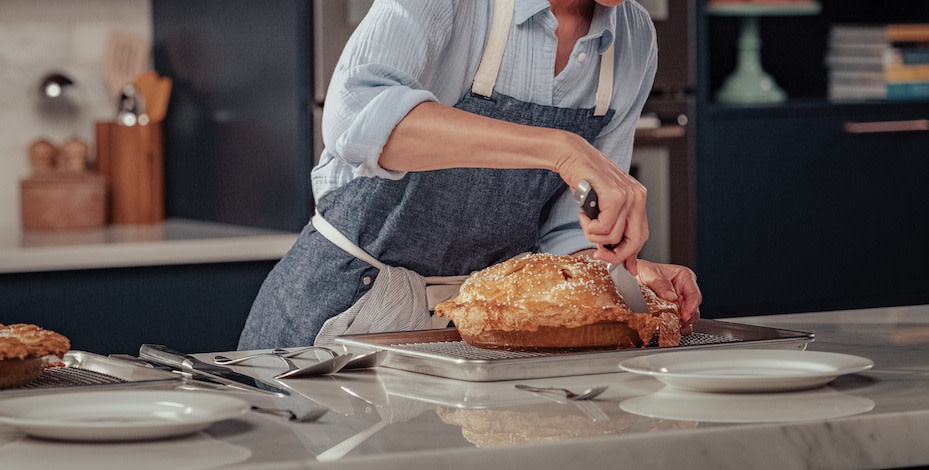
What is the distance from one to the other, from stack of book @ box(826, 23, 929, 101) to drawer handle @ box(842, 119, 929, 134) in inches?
2.8

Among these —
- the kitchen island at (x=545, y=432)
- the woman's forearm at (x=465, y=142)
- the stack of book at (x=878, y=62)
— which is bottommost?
the kitchen island at (x=545, y=432)

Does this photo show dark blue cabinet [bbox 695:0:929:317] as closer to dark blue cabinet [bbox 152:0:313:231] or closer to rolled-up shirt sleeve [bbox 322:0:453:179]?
dark blue cabinet [bbox 152:0:313:231]

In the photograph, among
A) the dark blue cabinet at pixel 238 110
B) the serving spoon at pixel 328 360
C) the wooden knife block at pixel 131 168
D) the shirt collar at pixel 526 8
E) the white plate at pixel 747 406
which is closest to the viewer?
the white plate at pixel 747 406

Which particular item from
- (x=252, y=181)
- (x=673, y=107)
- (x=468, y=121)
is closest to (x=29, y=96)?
(x=252, y=181)

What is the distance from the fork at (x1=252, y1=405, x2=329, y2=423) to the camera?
970 mm

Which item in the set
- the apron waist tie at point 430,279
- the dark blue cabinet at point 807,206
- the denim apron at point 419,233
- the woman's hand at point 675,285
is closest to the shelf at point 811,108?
the dark blue cabinet at point 807,206

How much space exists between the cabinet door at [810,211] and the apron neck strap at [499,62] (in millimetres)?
1447

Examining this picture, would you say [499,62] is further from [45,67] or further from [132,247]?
[45,67]

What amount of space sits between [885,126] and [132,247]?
1.89m

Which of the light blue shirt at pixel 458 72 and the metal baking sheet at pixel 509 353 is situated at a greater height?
the light blue shirt at pixel 458 72

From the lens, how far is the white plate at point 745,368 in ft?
3.42

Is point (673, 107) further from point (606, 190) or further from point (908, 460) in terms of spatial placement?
point (908, 460)

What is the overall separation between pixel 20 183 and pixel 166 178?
393 millimetres

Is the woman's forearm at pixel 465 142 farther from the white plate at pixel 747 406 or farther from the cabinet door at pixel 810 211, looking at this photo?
the cabinet door at pixel 810 211
